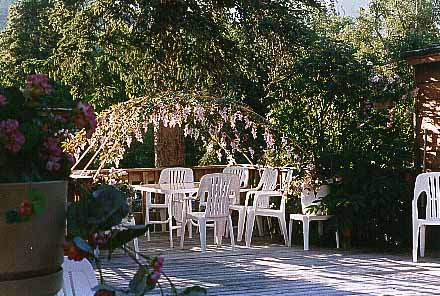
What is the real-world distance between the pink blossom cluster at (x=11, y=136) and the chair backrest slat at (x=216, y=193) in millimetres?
5605

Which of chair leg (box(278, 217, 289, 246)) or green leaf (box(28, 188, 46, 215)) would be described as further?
chair leg (box(278, 217, 289, 246))

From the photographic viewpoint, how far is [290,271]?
232 inches

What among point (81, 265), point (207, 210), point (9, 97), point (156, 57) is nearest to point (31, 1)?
point (156, 57)

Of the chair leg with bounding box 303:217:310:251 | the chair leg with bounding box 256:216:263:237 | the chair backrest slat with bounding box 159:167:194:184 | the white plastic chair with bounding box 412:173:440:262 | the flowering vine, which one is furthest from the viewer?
the chair backrest slat with bounding box 159:167:194:184

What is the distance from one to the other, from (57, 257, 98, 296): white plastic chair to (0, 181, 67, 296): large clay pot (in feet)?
4.19

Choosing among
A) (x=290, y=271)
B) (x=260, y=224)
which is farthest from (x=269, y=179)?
(x=290, y=271)

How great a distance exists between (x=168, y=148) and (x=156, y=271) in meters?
8.85

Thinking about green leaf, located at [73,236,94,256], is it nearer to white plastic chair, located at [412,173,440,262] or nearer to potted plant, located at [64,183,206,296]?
potted plant, located at [64,183,206,296]

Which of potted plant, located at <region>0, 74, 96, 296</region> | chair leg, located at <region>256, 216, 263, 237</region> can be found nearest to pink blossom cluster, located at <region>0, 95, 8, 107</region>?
potted plant, located at <region>0, 74, 96, 296</region>

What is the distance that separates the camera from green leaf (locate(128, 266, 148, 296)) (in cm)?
124

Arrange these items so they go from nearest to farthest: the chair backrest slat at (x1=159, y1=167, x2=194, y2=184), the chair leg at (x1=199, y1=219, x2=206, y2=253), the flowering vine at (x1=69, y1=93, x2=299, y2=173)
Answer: the chair leg at (x1=199, y1=219, x2=206, y2=253)
the flowering vine at (x1=69, y1=93, x2=299, y2=173)
the chair backrest slat at (x1=159, y1=167, x2=194, y2=184)

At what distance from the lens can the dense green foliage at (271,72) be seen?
720 cm

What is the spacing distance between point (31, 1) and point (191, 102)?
7.12 meters

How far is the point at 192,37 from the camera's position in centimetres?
935
